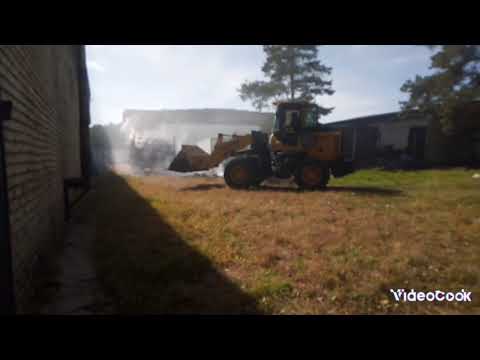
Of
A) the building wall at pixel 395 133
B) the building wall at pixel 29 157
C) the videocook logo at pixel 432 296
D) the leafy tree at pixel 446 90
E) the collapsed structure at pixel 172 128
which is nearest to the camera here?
the building wall at pixel 29 157

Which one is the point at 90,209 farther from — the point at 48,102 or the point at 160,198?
the point at 48,102

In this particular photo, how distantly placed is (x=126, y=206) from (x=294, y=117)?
226 inches

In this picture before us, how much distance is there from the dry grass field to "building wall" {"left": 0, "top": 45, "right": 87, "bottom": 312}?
29.4 inches

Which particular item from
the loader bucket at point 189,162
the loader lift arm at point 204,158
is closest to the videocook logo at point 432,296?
the loader lift arm at point 204,158

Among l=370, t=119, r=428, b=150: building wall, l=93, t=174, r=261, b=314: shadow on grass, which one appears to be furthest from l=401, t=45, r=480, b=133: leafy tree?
l=93, t=174, r=261, b=314: shadow on grass

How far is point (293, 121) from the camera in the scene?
27.3 ft

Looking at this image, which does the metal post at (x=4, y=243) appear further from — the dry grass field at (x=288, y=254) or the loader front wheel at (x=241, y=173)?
the loader front wheel at (x=241, y=173)

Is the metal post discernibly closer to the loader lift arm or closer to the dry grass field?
the dry grass field

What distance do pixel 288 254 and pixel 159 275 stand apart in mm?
1708

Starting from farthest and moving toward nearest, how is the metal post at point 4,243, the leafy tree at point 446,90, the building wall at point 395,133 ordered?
the building wall at point 395,133 < the leafy tree at point 446,90 < the metal post at point 4,243

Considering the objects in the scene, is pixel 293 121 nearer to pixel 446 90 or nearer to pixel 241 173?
pixel 241 173

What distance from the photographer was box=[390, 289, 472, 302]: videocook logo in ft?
7.76

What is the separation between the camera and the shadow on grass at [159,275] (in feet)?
7.81
